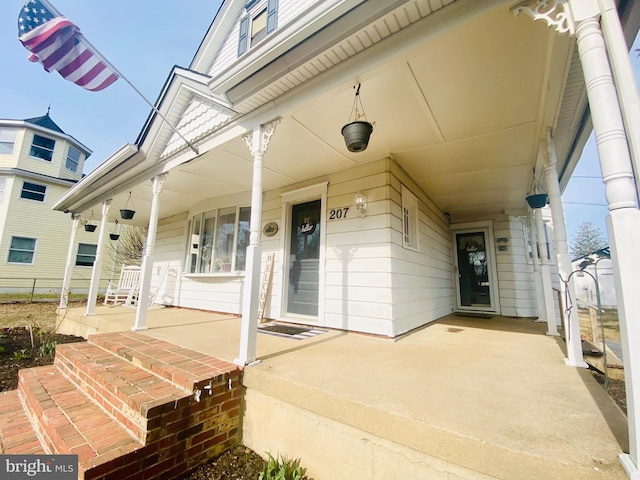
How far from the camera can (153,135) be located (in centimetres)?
415

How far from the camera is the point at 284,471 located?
1646 mm

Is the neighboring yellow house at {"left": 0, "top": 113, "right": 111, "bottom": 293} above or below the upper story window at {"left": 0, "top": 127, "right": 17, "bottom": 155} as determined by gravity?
below

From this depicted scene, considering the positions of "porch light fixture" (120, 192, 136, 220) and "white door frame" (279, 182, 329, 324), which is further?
"porch light fixture" (120, 192, 136, 220)

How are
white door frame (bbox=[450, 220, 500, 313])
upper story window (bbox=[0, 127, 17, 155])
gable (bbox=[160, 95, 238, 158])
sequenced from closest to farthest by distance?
gable (bbox=[160, 95, 238, 158]), white door frame (bbox=[450, 220, 500, 313]), upper story window (bbox=[0, 127, 17, 155])

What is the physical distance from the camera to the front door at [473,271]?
6438 millimetres

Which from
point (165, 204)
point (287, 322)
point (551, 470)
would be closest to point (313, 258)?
point (287, 322)

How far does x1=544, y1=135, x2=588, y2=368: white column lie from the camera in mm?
2398

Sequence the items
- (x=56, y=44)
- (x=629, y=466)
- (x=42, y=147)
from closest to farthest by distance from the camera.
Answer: (x=629, y=466) → (x=56, y=44) → (x=42, y=147)

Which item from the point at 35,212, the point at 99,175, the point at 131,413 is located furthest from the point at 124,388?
the point at 35,212

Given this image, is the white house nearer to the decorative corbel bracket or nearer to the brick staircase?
the decorative corbel bracket

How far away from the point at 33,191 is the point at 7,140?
241 cm

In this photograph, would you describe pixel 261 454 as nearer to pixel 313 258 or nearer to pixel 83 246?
pixel 313 258

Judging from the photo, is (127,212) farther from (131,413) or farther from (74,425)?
(131,413)

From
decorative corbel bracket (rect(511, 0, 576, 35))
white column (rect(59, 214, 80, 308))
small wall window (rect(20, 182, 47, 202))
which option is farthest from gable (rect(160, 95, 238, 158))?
small wall window (rect(20, 182, 47, 202))
